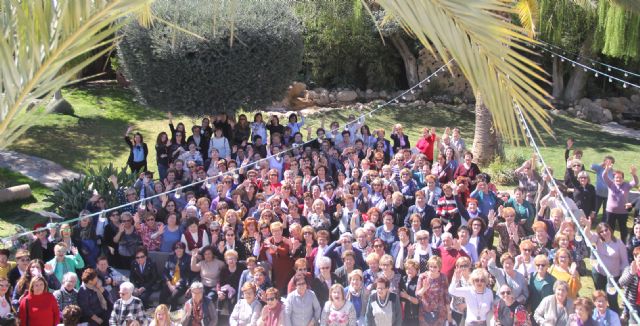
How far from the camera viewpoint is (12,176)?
45.3 feet

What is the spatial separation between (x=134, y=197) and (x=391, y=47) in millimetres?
14172

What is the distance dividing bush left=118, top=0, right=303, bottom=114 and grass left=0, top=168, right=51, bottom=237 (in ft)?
8.40

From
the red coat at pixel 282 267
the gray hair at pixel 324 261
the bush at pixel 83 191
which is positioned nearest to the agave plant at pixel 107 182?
the bush at pixel 83 191

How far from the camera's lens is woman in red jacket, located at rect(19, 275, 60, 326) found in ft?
21.5

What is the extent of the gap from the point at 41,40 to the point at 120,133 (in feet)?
49.5

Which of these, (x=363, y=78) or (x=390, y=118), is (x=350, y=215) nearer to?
(x=390, y=118)

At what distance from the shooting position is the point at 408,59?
22.1 meters

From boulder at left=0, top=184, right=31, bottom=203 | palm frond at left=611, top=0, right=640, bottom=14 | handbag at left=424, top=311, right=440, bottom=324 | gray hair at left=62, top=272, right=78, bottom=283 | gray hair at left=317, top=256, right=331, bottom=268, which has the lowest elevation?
boulder at left=0, top=184, right=31, bottom=203

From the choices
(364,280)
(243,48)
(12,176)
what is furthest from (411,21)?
(12,176)

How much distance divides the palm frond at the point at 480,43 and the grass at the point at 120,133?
10362mm

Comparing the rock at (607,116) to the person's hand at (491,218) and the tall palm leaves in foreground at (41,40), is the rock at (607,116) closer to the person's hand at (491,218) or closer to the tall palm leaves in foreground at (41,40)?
the person's hand at (491,218)

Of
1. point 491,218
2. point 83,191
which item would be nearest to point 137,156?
point 83,191

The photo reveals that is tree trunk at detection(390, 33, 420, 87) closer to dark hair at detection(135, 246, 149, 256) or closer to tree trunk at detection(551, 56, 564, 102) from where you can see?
tree trunk at detection(551, 56, 564, 102)

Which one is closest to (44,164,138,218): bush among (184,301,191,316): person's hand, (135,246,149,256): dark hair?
(135,246,149,256): dark hair
